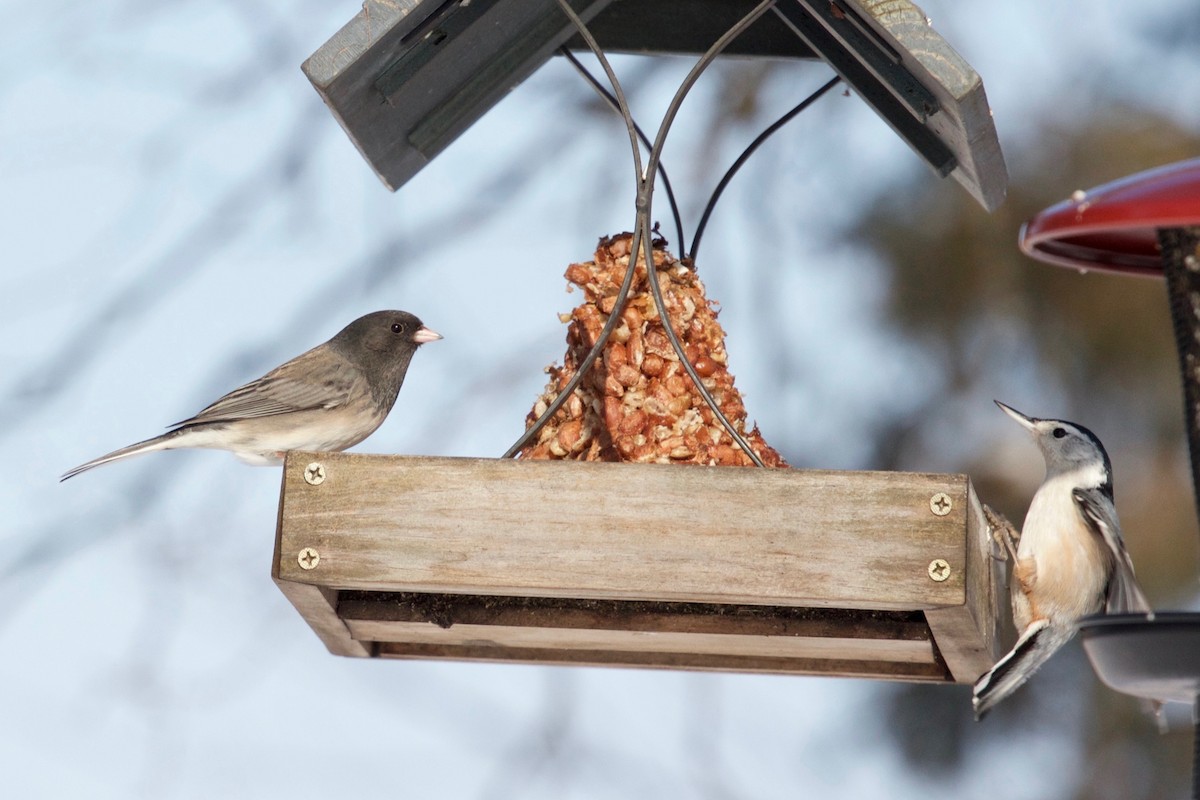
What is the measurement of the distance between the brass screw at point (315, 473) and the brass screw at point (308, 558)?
108 mm

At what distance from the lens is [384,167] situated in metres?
3.27

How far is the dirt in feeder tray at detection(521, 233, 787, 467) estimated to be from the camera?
2.90 m

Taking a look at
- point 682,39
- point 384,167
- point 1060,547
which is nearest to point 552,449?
point 384,167

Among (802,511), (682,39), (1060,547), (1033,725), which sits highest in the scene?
(682,39)

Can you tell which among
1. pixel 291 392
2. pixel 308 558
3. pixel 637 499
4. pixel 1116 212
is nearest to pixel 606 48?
pixel 291 392

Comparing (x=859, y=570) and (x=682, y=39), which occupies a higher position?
(x=682, y=39)

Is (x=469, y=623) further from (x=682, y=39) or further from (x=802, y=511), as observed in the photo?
(x=682, y=39)

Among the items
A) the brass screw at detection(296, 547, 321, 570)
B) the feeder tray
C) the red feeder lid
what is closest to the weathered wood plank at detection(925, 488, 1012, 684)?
the feeder tray

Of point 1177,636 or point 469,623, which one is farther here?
point 469,623

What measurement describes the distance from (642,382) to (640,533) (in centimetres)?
64

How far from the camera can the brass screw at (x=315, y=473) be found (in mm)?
2402

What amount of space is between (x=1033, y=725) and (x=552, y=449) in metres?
3.63

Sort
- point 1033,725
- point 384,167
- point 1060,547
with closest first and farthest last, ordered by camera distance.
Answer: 1. point 384,167
2. point 1060,547
3. point 1033,725

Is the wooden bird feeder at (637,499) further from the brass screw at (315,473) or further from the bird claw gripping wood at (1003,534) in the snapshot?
the bird claw gripping wood at (1003,534)
